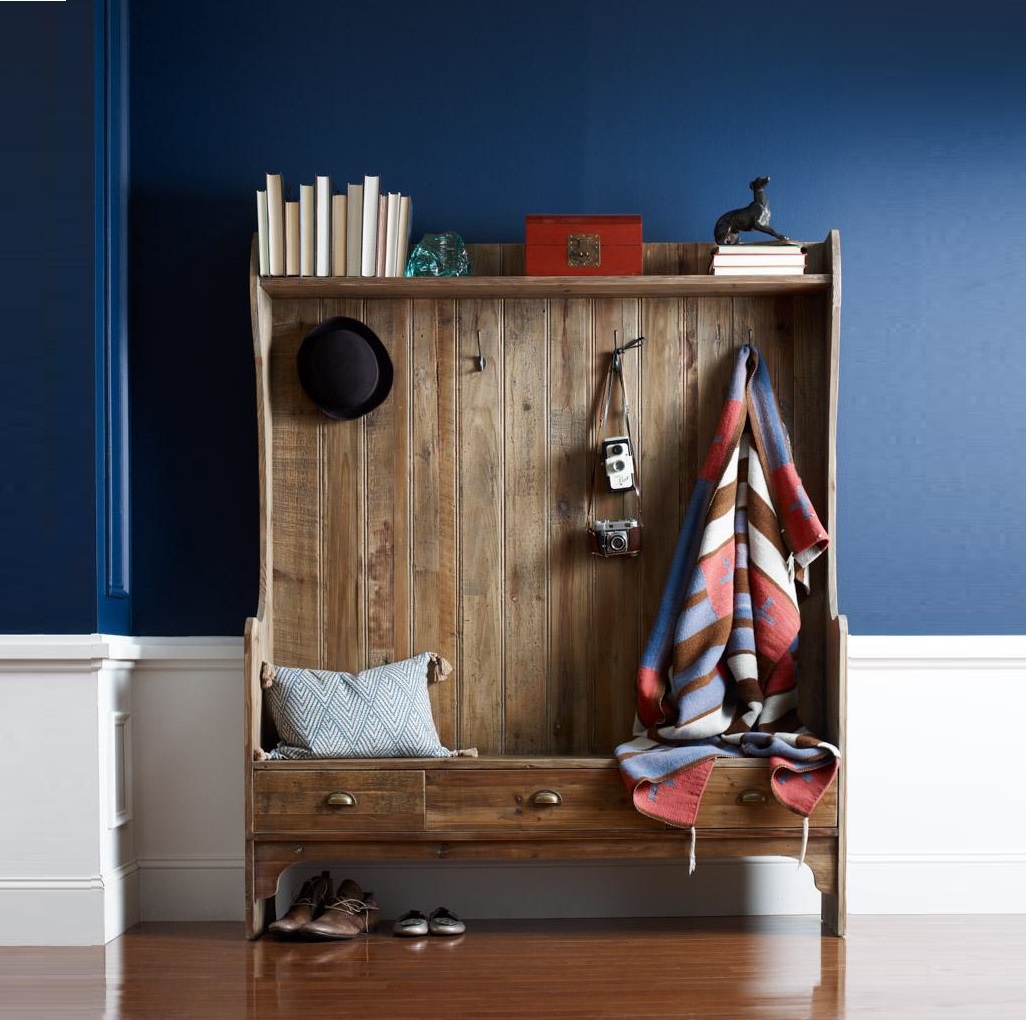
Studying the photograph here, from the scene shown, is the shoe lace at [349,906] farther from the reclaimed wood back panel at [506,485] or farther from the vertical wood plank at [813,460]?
the vertical wood plank at [813,460]

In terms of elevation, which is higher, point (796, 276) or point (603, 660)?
point (796, 276)

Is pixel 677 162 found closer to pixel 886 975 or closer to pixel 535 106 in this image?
pixel 535 106

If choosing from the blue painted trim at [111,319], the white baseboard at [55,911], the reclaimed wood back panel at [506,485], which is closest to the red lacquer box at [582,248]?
the reclaimed wood back panel at [506,485]

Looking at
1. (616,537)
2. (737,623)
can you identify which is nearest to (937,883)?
(737,623)

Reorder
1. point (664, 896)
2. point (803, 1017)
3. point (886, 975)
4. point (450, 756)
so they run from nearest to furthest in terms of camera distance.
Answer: point (803, 1017) < point (886, 975) < point (450, 756) < point (664, 896)

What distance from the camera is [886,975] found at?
2602 millimetres

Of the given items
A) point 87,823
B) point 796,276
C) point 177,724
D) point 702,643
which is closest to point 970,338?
point 796,276

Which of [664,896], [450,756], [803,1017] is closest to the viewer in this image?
[803,1017]

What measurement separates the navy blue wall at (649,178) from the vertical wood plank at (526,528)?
12.8 inches

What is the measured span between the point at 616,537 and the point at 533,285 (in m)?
0.66

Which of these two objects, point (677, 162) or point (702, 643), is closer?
point (702, 643)

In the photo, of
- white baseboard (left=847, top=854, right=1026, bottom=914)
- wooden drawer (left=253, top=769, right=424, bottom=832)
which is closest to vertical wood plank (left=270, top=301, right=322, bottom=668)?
wooden drawer (left=253, top=769, right=424, bottom=832)

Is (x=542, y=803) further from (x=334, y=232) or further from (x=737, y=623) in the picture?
(x=334, y=232)

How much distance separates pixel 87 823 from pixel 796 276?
218 cm
